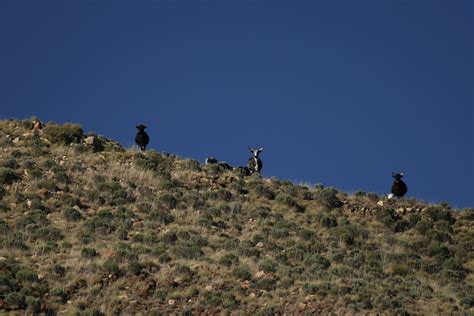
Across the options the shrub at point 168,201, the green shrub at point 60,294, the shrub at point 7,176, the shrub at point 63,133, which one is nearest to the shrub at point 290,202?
the shrub at point 168,201

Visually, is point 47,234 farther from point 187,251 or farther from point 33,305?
point 33,305

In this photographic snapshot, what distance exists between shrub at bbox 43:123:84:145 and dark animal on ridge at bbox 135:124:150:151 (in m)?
3.50

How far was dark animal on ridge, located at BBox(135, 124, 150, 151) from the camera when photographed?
47.2 metres

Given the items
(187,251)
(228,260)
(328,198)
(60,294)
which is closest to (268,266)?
(228,260)

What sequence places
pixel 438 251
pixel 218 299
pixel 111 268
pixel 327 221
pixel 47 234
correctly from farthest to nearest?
pixel 327 221, pixel 438 251, pixel 47 234, pixel 111 268, pixel 218 299


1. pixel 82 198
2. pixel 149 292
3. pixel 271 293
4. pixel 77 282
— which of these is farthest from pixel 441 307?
pixel 82 198

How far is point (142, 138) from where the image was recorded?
4734 cm

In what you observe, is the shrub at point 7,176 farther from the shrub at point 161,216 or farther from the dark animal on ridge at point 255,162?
the dark animal on ridge at point 255,162

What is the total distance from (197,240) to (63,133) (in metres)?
12.9

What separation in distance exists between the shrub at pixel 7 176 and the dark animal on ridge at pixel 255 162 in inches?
570

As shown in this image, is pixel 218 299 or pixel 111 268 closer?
pixel 218 299

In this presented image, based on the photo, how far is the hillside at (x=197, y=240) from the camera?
28.5m

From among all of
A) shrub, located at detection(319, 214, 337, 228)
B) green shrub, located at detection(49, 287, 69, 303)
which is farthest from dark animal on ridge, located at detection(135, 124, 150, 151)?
green shrub, located at detection(49, 287, 69, 303)

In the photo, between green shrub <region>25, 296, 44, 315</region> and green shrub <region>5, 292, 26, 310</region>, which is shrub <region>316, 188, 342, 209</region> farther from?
green shrub <region>5, 292, 26, 310</region>
